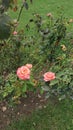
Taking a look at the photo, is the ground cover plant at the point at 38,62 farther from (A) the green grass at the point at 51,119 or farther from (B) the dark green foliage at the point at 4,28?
(B) the dark green foliage at the point at 4,28

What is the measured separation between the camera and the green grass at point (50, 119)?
3557mm

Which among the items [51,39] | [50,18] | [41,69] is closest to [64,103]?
[41,69]

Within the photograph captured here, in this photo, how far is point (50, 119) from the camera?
3.66 meters

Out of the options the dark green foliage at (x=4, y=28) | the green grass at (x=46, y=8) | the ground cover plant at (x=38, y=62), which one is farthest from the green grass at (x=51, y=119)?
the green grass at (x=46, y=8)

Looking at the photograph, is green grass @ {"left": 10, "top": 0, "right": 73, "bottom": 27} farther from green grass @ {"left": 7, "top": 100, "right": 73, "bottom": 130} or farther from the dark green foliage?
the dark green foliage

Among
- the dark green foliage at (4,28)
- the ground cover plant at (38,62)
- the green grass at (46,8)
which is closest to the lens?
the dark green foliage at (4,28)

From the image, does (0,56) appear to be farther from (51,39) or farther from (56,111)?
(56,111)

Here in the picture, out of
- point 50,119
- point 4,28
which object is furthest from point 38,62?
point 4,28

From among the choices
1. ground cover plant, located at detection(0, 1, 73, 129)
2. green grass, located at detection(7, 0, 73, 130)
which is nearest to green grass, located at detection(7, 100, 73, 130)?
green grass, located at detection(7, 0, 73, 130)

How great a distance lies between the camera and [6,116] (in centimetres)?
363

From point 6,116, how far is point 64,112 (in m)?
0.63

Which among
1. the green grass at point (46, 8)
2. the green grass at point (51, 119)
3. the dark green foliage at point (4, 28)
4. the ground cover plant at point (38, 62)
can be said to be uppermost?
the dark green foliage at point (4, 28)

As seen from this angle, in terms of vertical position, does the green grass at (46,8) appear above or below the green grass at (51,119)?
below

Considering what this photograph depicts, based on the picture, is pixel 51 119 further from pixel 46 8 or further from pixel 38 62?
pixel 46 8
